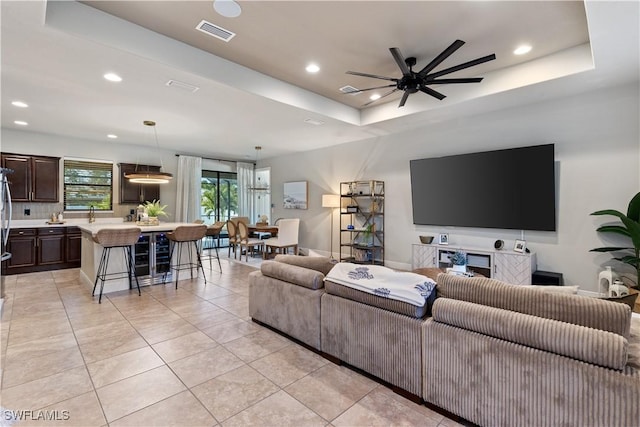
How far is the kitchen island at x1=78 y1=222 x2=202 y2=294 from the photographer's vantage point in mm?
4496

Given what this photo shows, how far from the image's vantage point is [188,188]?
8062mm

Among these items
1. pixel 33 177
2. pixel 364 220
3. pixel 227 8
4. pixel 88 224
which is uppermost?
pixel 227 8

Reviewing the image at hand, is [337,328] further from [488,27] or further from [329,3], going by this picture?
[488,27]

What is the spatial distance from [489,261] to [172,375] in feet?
14.3

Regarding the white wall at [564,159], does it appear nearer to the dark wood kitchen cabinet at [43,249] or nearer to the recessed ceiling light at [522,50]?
the recessed ceiling light at [522,50]

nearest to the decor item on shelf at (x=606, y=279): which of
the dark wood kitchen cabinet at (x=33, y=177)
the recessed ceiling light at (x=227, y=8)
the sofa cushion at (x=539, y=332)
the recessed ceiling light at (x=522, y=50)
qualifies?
the recessed ceiling light at (x=522, y=50)

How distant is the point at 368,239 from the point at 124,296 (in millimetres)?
4385

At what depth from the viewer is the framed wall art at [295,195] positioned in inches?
314

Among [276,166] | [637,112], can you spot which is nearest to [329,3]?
[637,112]

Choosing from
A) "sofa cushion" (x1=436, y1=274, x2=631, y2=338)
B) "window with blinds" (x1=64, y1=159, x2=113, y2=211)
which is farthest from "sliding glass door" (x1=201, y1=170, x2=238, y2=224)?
"sofa cushion" (x1=436, y1=274, x2=631, y2=338)

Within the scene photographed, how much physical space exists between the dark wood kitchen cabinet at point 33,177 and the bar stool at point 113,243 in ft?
9.65

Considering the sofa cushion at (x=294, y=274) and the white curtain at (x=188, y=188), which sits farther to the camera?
the white curtain at (x=188, y=188)

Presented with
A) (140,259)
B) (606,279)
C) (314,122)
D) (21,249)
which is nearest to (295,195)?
(314,122)

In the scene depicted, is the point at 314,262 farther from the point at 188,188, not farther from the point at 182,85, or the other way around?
the point at 188,188
